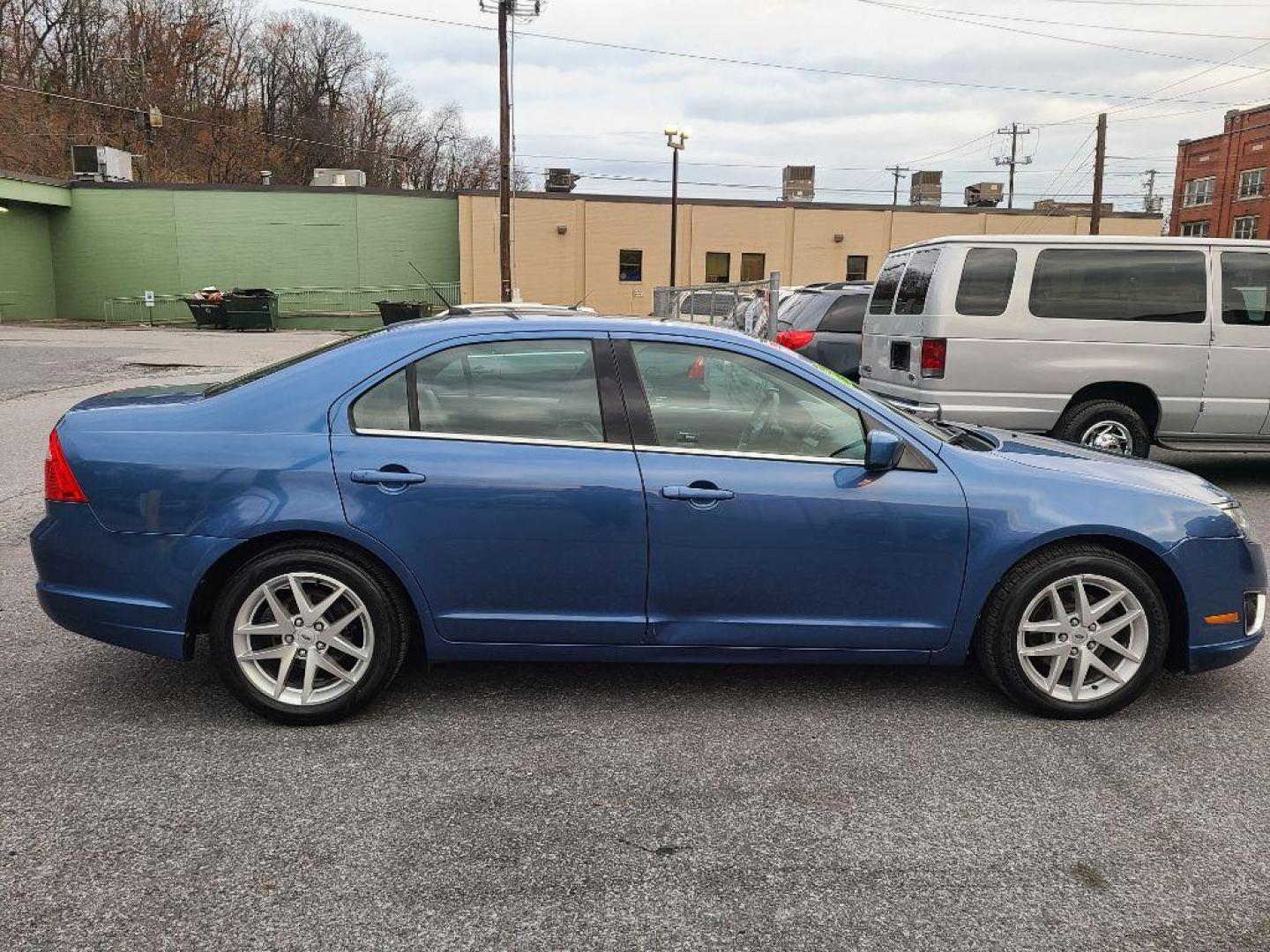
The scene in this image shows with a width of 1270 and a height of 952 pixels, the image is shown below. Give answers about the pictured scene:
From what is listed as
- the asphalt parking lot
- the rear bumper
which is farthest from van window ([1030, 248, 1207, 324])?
the rear bumper

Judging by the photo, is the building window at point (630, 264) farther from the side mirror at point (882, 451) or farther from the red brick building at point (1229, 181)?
the red brick building at point (1229, 181)

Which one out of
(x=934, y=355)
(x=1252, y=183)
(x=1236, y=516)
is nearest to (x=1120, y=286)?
(x=934, y=355)

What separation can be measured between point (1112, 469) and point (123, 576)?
379 centimetres

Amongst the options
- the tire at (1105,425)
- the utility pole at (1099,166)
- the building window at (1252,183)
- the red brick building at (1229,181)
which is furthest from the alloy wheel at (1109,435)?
the building window at (1252,183)

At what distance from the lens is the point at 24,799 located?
3043 millimetres

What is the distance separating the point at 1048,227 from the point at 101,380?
40.7 m

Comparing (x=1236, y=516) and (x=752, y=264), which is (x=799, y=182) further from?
(x=1236, y=516)

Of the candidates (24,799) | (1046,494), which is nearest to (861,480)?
(1046,494)

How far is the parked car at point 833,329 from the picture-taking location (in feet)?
35.7

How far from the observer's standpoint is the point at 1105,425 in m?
8.03

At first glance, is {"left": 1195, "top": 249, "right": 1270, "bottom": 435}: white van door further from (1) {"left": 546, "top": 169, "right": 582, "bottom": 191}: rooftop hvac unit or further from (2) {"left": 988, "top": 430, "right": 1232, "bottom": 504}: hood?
(1) {"left": 546, "top": 169, "right": 582, "bottom": 191}: rooftop hvac unit

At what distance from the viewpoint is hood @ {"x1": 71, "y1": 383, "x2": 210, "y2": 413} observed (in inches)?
151

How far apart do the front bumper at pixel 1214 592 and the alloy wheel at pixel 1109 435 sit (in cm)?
443

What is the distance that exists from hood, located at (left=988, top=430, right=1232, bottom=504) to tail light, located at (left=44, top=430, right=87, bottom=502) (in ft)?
11.5
